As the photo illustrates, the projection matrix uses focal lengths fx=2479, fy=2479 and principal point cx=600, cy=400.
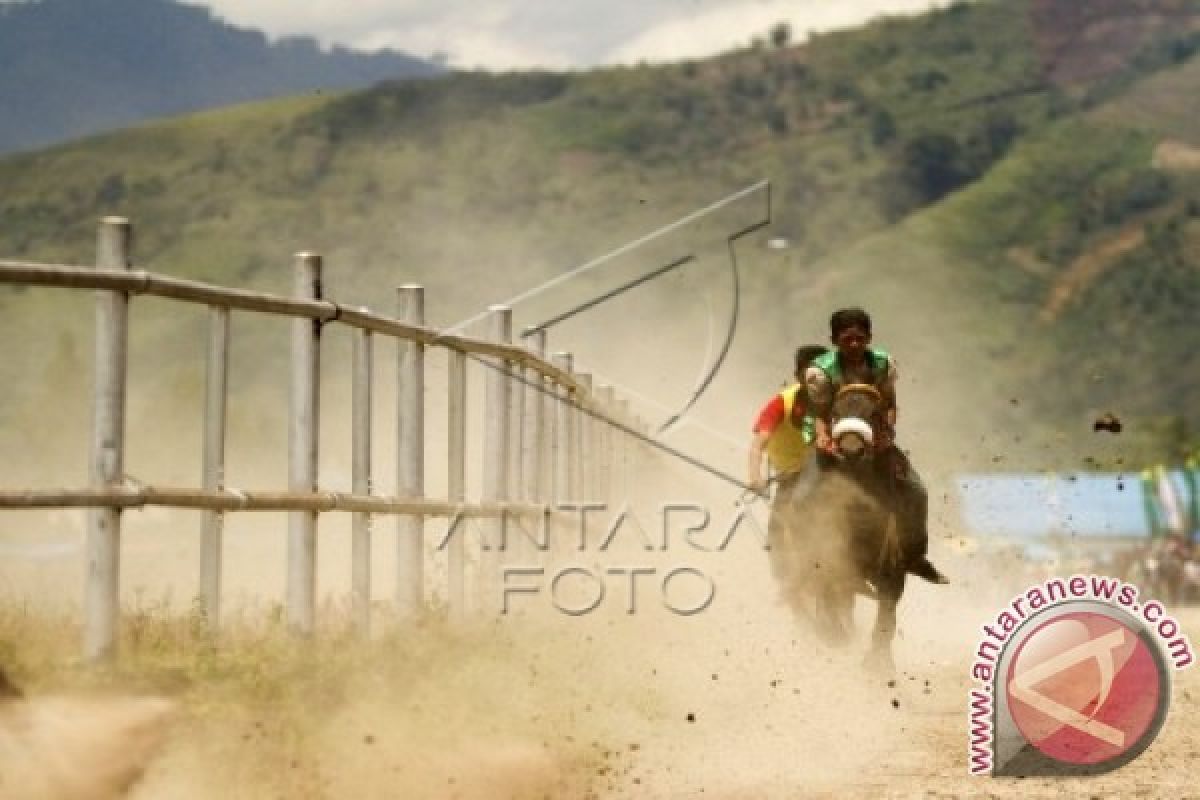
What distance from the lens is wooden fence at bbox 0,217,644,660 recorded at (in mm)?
9812

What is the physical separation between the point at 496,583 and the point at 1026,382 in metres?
159

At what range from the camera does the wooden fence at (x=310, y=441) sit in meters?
9.81

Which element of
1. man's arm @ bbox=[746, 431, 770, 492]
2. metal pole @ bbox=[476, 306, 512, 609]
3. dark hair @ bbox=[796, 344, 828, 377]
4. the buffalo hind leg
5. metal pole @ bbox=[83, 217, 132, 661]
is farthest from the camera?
metal pole @ bbox=[476, 306, 512, 609]

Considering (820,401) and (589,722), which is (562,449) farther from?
(589,722)

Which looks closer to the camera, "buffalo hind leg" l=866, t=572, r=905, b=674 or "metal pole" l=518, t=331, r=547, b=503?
"buffalo hind leg" l=866, t=572, r=905, b=674

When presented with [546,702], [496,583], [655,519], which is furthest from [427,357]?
[655,519]

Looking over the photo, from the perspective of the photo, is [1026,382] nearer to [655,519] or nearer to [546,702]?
[655,519]

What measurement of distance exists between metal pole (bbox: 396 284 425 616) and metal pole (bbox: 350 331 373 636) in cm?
78

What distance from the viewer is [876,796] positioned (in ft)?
34.8

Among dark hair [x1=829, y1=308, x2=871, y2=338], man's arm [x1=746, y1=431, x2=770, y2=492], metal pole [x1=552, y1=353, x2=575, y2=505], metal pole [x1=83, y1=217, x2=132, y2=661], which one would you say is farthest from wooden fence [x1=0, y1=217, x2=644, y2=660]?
dark hair [x1=829, y1=308, x2=871, y2=338]

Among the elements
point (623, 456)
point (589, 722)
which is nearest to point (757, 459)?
point (589, 722)

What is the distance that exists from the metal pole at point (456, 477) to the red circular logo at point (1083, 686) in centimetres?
489

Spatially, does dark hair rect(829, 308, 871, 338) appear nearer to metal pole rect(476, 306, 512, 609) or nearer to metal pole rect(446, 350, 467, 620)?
metal pole rect(446, 350, 467, 620)

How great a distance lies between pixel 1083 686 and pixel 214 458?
389 centimetres
